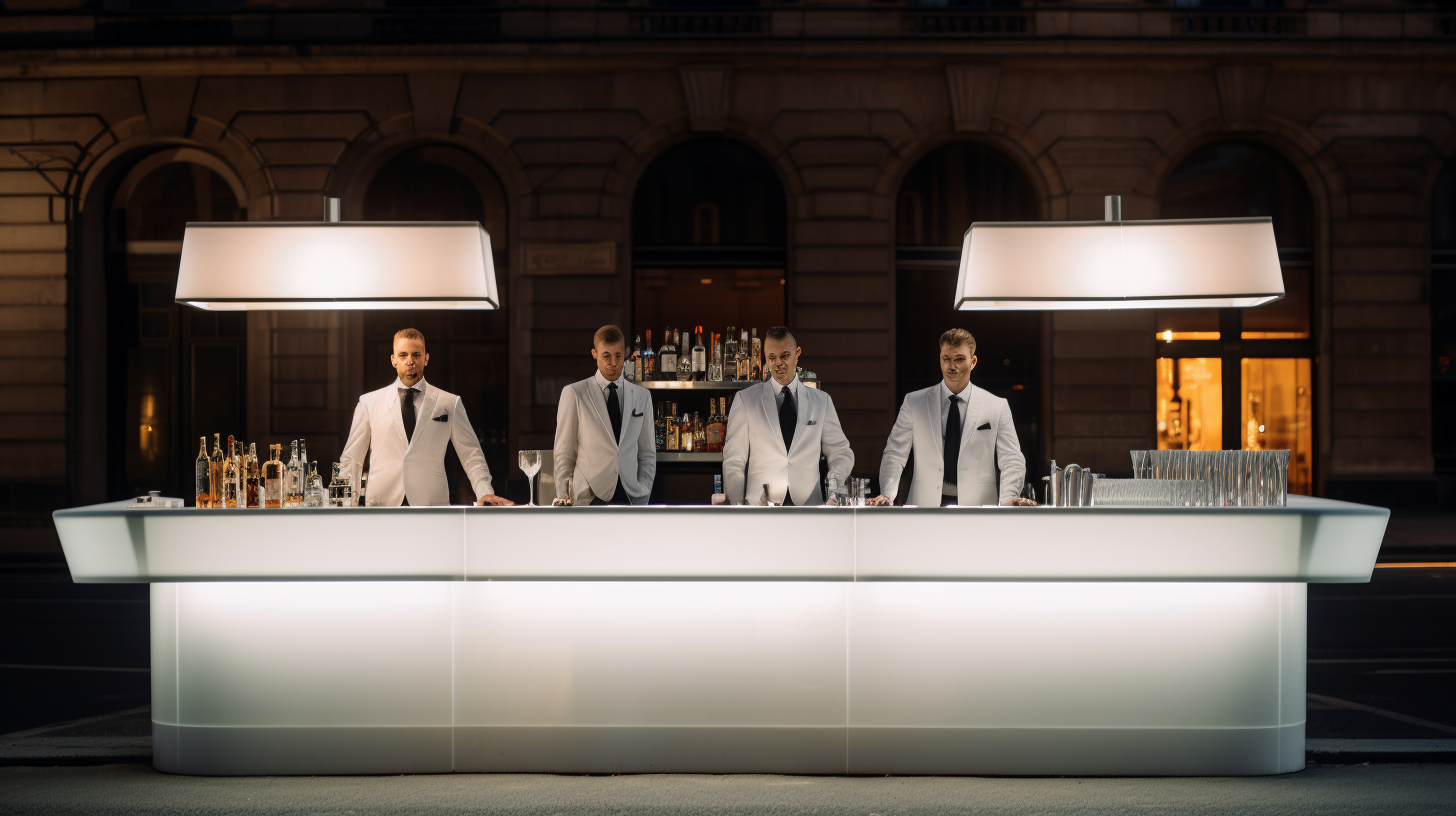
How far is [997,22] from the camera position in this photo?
1443cm

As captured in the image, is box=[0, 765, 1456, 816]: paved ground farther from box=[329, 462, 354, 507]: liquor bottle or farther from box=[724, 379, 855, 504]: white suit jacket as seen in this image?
box=[724, 379, 855, 504]: white suit jacket

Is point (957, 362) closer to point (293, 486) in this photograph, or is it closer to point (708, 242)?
point (293, 486)

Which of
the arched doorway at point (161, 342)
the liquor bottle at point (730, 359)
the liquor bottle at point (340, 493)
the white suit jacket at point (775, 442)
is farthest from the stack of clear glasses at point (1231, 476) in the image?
the arched doorway at point (161, 342)

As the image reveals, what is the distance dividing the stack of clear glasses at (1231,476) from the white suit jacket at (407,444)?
3.92 metres

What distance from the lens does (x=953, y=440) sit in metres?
6.27

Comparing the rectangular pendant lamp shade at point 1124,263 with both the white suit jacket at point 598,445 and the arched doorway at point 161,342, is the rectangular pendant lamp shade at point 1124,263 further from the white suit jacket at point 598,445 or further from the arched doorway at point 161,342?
the arched doorway at point 161,342

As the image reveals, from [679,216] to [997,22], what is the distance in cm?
531

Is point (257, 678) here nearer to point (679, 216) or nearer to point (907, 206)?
point (679, 216)

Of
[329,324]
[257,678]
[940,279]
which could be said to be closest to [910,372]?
[940,279]

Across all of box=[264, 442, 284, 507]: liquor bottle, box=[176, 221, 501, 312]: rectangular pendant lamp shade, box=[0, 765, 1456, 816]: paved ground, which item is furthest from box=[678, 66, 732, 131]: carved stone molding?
box=[0, 765, 1456, 816]: paved ground

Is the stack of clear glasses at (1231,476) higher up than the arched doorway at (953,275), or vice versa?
the arched doorway at (953,275)

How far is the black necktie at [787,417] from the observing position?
6.43 metres

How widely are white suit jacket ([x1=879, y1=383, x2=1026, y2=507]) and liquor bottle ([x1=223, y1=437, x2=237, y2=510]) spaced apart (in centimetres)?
360

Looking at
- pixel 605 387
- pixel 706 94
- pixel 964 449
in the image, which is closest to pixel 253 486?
pixel 605 387
